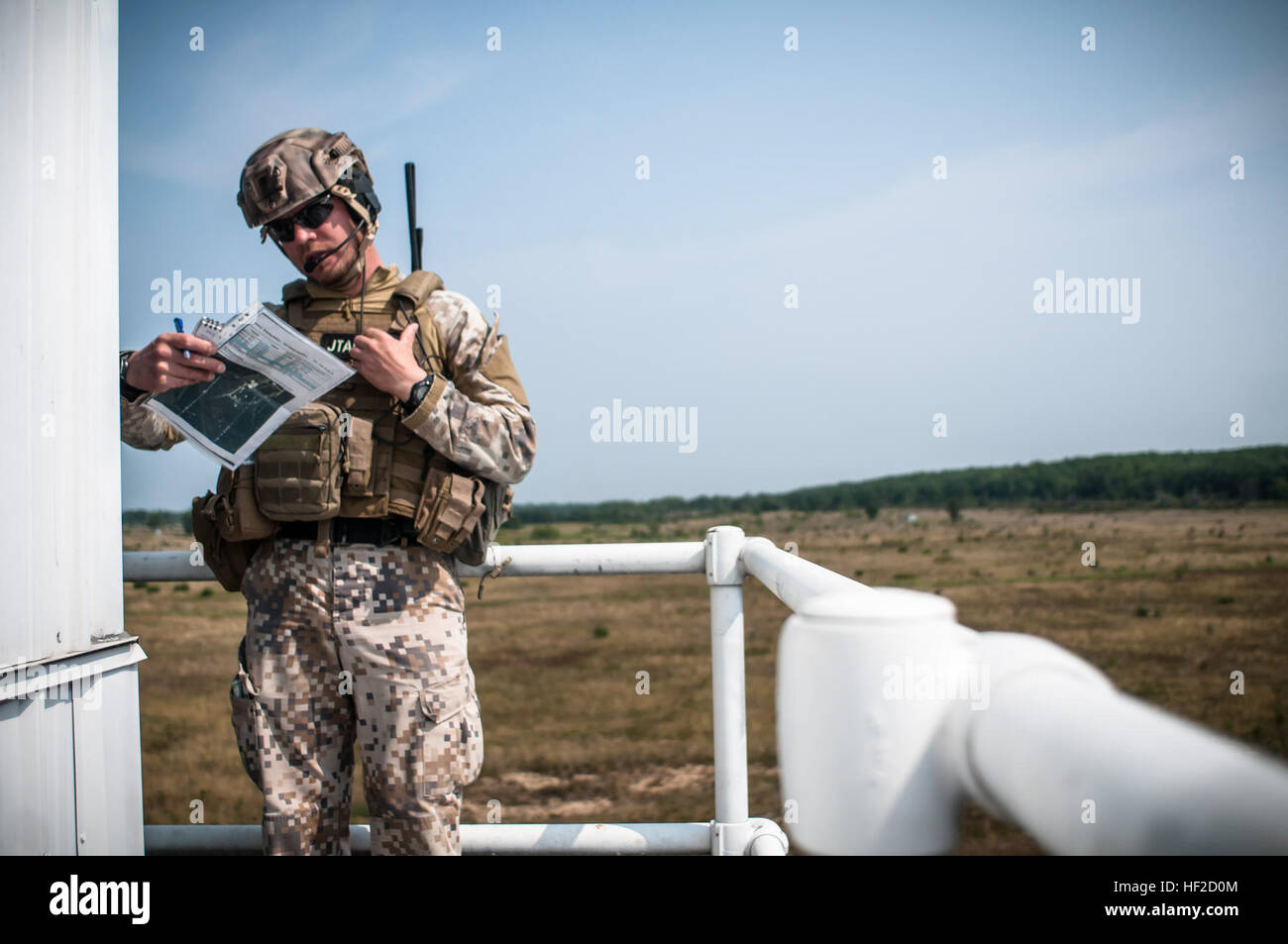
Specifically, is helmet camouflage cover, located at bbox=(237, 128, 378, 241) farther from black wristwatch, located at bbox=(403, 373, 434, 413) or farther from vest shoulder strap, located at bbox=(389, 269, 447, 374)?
black wristwatch, located at bbox=(403, 373, 434, 413)

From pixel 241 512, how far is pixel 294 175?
859 mm

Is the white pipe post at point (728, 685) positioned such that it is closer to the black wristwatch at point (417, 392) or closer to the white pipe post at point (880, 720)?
the black wristwatch at point (417, 392)

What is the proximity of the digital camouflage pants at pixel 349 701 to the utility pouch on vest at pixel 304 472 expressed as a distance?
A: 125 millimetres

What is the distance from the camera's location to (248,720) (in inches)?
87.4

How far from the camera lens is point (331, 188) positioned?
2.29 meters

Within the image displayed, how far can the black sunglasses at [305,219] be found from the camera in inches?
90.7

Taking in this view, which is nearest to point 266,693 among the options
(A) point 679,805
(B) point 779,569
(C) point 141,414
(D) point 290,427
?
(D) point 290,427

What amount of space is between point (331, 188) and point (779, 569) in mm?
1570

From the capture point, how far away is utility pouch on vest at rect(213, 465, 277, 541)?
89.0 inches

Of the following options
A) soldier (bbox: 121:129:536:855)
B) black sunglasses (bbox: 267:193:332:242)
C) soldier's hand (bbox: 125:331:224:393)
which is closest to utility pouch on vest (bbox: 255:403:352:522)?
soldier (bbox: 121:129:536:855)

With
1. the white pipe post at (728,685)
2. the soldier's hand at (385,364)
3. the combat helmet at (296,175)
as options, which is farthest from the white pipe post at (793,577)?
the combat helmet at (296,175)

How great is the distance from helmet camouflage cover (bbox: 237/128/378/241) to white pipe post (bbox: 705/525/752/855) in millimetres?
1342
